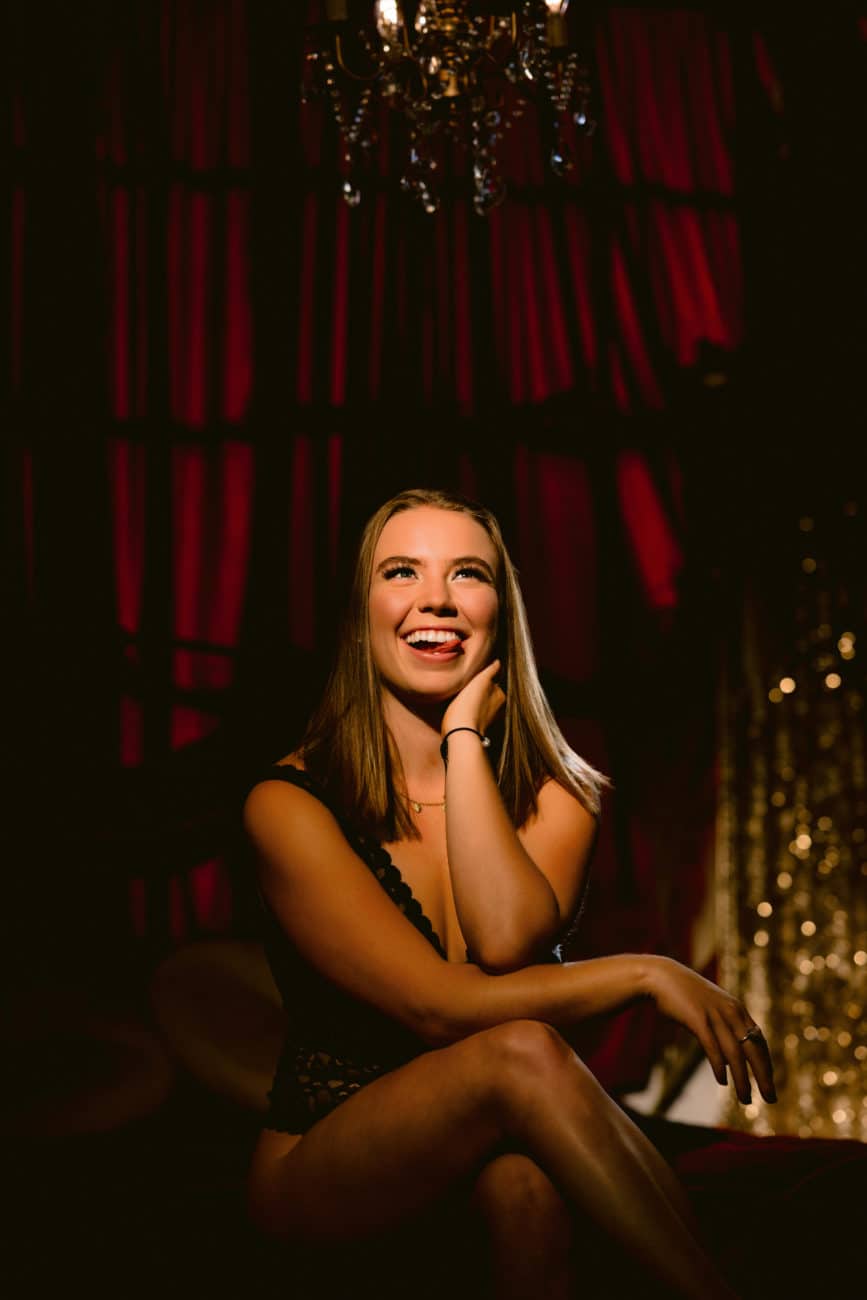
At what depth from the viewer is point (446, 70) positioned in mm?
2514

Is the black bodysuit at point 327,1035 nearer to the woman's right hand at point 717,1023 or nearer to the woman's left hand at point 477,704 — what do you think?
the woman's left hand at point 477,704

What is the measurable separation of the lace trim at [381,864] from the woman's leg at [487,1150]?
0.24m

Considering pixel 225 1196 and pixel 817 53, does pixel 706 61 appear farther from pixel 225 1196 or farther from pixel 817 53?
pixel 225 1196

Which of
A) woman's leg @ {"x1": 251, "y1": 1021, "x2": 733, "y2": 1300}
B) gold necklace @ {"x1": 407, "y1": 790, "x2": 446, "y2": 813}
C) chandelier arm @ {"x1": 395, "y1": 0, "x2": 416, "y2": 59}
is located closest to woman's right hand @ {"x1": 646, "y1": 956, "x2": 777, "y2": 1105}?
woman's leg @ {"x1": 251, "y1": 1021, "x2": 733, "y2": 1300}

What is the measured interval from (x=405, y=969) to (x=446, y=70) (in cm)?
179

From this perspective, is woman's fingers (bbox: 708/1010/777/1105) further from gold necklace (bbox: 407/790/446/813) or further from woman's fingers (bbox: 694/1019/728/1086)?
gold necklace (bbox: 407/790/446/813)

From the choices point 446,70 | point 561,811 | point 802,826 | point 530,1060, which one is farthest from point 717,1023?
point 802,826

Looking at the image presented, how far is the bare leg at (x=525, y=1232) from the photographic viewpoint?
1368 mm

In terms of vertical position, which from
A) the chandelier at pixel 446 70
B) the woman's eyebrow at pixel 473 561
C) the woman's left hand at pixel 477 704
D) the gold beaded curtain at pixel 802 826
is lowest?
the gold beaded curtain at pixel 802 826

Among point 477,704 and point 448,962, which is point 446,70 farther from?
point 448,962

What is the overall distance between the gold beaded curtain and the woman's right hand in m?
2.31

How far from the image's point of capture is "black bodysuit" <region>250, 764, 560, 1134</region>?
5.44ft

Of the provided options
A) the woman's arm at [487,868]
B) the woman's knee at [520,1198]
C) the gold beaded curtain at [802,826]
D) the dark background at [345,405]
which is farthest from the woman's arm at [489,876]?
the gold beaded curtain at [802,826]

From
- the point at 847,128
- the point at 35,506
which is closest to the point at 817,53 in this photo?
the point at 847,128
